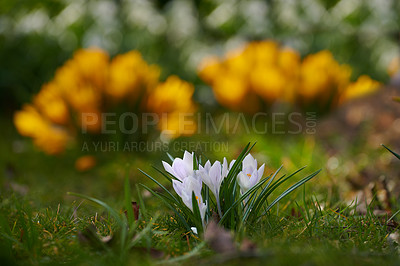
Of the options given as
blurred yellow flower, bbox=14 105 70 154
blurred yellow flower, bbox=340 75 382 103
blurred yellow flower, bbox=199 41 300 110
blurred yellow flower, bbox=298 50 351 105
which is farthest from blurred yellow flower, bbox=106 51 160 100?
blurred yellow flower, bbox=340 75 382 103

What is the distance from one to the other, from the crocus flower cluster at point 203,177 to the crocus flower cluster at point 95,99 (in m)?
1.69

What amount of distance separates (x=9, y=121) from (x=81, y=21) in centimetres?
173

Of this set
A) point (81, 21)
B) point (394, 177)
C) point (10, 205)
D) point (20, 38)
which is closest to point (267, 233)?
point (10, 205)

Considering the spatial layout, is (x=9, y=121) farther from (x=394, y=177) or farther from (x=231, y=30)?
(x=394, y=177)

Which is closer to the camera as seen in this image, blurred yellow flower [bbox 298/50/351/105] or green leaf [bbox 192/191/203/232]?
green leaf [bbox 192/191/203/232]

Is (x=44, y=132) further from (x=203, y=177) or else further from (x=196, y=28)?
(x=196, y=28)

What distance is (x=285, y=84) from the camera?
140 inches

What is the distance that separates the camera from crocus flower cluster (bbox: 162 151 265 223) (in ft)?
3.90

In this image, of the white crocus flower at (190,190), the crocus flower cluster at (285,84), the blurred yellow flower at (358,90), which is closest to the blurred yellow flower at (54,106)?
the crocus flower cluster at (285,84)

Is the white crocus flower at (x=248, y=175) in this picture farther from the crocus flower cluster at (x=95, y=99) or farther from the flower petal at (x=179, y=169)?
the crocus flower cluster at (x=95, y=99)

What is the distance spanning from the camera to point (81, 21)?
5488mm

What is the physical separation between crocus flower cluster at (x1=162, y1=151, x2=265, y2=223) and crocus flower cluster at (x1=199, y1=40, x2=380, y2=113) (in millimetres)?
2371

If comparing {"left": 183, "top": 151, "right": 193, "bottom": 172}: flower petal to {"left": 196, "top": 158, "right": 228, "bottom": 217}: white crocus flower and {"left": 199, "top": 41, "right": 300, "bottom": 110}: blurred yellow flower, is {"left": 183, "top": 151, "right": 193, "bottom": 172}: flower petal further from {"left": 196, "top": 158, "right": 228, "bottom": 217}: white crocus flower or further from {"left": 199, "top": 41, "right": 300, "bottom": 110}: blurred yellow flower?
{"left": 199, "top": 41, "right": 300, "bottom": 110}: blurred yellow flower

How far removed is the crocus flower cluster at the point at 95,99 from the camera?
2.91 metres
